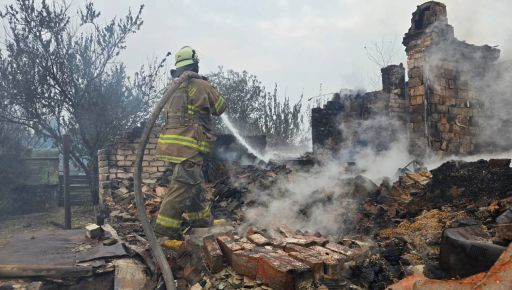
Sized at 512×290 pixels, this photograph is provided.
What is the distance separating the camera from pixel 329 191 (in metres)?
5.23

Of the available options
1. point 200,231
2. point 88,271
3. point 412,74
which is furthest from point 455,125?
point 88,271

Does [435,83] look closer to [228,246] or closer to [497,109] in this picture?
[497,109]

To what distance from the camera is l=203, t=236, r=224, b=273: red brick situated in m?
3.22

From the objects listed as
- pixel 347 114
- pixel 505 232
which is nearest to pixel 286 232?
pixel 505 232

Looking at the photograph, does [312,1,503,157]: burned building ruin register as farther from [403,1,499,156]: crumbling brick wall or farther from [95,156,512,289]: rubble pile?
[95,156,512,289]: rubble pile

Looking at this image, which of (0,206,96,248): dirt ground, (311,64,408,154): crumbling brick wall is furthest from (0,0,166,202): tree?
(311,64,408,154): crumbling brick wall

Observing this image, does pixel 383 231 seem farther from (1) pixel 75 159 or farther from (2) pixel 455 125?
(1) pixel 75 159

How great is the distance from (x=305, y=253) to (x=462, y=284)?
1.28m

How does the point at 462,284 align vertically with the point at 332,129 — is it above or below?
below

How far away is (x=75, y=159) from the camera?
38.6 feet

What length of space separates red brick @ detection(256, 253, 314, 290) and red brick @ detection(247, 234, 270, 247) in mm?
464

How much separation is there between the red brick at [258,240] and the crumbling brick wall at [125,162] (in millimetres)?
4553

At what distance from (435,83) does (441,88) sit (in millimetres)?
205

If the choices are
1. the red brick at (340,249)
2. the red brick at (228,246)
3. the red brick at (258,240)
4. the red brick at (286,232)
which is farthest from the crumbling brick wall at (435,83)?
the red brick at (228,246)
